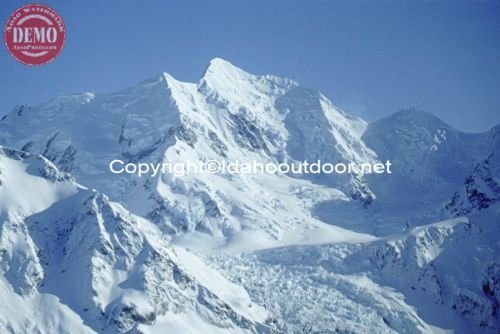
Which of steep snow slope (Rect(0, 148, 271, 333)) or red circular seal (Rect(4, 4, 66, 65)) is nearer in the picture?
red circular seal (Rect(4, 4, 66, 65))

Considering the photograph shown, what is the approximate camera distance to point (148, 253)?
7805 inches

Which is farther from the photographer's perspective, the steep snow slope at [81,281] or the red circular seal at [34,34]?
the steep snow slope at [81,281]

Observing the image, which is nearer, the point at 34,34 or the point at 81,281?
the point at 34,34

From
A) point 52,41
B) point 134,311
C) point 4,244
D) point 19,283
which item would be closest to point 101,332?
point 134,311

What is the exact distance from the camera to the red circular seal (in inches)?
4508

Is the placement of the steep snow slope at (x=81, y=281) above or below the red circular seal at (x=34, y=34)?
below

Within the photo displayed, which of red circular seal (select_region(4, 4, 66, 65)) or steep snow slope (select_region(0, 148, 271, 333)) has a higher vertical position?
red circular seal (select_region(4, 4, 66, 65))

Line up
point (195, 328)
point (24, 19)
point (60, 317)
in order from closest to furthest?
point (24, 19), point (60, 317), point (195, 328)

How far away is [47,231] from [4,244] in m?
14.8

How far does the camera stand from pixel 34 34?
119062mm

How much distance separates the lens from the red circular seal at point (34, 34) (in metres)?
114

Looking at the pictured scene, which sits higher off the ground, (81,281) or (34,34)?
(34,34)

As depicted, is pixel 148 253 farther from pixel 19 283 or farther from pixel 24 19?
pixel 24 19

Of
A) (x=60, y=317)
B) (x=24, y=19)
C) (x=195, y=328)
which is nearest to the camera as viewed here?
(x=24, y=19)
